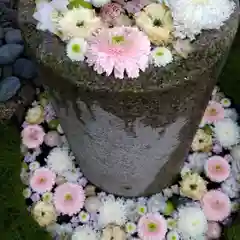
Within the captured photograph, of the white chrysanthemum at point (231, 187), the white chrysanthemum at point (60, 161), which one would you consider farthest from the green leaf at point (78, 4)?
the white chrysanthemum at point (231, 187)

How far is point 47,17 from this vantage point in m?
1.04

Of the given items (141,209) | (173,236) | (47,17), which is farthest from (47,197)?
(47,17)

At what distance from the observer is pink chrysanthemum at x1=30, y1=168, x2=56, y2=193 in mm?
1476

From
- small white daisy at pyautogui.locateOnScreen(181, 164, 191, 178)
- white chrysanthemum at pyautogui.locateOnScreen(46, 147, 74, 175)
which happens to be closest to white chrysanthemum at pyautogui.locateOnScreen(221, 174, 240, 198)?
small white daisy at pyautogui.locateOnScreen(181, 164, 191, 178)

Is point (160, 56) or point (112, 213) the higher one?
point (160, 56)

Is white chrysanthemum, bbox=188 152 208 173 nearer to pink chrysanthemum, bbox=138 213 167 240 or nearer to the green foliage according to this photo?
pink chrysanthemum, bbox=138 213 167 240

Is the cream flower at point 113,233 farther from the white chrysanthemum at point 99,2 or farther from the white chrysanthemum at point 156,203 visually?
the white chrysanthemum at point 99,2

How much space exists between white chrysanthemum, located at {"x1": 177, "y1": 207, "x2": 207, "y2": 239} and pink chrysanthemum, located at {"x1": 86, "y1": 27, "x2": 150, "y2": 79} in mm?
576

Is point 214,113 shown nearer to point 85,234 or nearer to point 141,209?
point 141,209

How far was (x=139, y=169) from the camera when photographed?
1.31m

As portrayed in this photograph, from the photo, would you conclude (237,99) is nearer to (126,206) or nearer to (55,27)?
(126,206)

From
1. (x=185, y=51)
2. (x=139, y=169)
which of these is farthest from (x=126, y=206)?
(x=185, y=51)

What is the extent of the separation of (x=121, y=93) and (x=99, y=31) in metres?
0.13

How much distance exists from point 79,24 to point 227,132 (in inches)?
28.4
